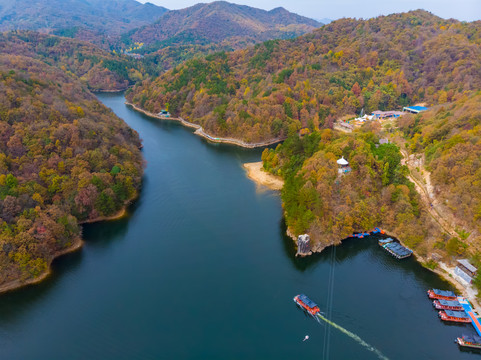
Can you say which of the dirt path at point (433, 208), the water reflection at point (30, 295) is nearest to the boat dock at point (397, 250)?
the dirt path at point (433, 208)

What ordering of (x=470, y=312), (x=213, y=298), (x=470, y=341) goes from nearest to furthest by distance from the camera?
(x=470, y=341) → (x=470, y=312) → (x=213, y=298)

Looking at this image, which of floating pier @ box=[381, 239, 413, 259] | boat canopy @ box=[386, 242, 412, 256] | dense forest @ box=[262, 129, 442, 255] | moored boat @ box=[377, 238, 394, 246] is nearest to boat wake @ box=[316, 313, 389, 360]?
dense forest @ box=[262, 129, 442, 255]

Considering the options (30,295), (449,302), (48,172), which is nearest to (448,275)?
(449,302)

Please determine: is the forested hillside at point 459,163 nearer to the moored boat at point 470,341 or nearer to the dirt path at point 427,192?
the dirt path at point 427,192

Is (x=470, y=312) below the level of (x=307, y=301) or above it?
above

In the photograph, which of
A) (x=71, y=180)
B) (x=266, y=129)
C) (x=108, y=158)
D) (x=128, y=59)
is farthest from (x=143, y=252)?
(x=128, y=59)

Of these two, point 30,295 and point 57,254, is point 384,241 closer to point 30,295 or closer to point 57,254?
point 57,254

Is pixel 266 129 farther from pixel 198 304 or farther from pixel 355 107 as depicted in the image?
pixel 198 304
